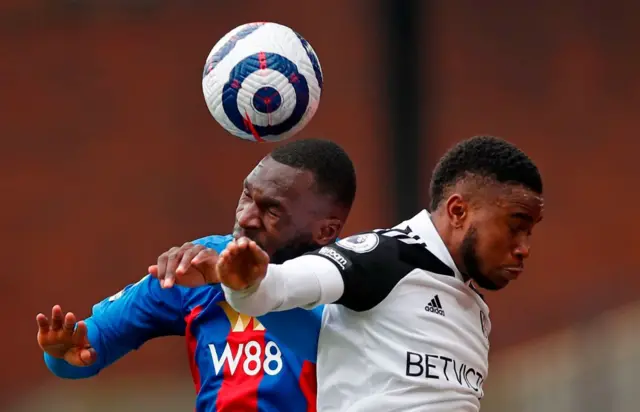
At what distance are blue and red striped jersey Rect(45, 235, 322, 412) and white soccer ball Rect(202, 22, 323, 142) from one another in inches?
14.8

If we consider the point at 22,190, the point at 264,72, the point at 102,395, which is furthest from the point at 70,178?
the point at 264,72

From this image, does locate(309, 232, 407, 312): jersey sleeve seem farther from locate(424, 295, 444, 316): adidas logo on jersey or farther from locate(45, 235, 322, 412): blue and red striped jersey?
locate(45, 235, 322, 412): blue and red striped jersey

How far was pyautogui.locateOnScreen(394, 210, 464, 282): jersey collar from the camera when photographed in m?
3.13

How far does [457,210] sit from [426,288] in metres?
0.26

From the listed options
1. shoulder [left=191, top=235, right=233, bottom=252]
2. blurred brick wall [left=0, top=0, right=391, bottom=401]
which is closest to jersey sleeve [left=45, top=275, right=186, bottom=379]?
shoulder [left=191, top=235, right=233, bottom=252]

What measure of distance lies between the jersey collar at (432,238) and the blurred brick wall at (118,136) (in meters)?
4.51

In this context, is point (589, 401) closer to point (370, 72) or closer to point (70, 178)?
point (370, 72)

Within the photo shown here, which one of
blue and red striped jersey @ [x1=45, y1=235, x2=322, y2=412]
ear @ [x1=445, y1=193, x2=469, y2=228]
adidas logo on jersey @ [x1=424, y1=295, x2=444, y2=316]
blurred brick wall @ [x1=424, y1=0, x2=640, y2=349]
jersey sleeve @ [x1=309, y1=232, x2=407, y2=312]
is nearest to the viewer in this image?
jersey sleeve @ [x1=309, y1=232, x2=407, y2=312]

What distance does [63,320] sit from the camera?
10.7 feet

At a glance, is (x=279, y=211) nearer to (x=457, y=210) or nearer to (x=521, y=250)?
(x=457, y=210)

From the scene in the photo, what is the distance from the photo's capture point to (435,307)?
3.07m

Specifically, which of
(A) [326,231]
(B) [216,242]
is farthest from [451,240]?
(B) [216,242]

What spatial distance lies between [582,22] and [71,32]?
3.48 m

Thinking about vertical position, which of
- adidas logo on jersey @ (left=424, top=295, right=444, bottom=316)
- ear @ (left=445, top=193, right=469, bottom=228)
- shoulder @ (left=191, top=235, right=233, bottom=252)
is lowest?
adidas logo on jersey @ (left=424, top=295, right=444, bottom=316)
